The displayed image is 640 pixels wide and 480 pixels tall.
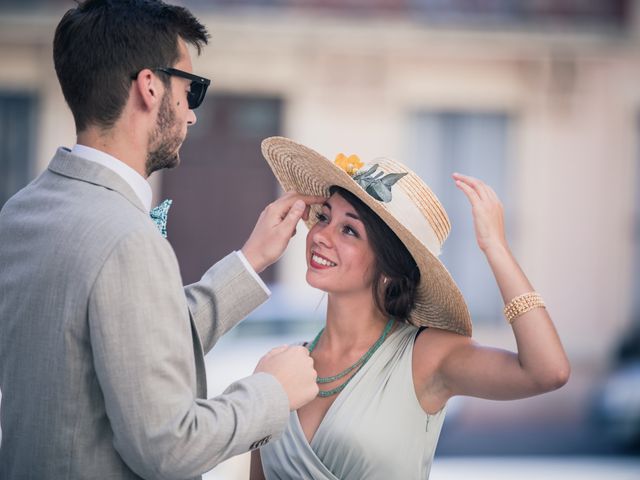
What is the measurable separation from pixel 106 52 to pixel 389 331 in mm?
1350

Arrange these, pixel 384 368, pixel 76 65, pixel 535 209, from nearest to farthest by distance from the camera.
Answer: pixel 76 65
pixel 384 368
pixel 535 209

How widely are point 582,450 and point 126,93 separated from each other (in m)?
7.03

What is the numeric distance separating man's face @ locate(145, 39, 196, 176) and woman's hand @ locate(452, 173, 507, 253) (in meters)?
0.81

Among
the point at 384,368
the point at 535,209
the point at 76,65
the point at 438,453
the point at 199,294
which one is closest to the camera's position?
the point at 76,65

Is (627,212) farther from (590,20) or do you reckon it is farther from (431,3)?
(431,3)

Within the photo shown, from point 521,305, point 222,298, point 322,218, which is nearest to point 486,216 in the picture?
point 521,305

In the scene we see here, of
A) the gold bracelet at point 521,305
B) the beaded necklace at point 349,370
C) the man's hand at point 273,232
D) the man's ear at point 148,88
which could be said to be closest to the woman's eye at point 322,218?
the man's hand at point 273,232

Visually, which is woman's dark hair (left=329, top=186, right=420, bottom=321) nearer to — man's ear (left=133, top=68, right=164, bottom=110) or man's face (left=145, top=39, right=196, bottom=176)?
man's face (left=145, top=39, right=196, bottom=176)

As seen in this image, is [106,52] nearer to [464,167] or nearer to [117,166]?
[117,166]

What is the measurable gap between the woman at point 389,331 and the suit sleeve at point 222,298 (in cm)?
36

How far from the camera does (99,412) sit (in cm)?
199

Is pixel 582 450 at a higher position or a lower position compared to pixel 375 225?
lower

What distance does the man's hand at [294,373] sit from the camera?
6.98ft

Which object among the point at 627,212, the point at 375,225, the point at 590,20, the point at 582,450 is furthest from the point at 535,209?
the point at 375,225
